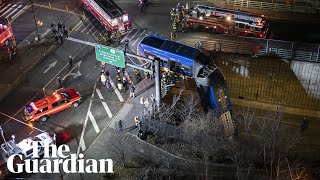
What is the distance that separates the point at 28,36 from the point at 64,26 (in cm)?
444

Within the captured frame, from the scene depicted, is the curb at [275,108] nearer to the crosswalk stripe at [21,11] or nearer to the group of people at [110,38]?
the group of people at [110,38]

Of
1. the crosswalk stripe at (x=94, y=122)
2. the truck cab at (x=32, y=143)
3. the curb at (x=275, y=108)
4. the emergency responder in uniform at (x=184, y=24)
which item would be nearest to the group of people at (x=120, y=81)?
the crosswalk stripe at (x=94, y=122)

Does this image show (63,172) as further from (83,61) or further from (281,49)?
(281,49)

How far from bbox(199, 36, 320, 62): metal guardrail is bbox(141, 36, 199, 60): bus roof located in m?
2.60

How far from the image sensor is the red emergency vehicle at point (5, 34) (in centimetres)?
6631

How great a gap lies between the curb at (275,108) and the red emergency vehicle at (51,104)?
54.0ft

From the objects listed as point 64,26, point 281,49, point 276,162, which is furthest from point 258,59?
point 64,26

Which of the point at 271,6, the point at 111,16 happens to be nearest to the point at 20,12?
the point at 111,16

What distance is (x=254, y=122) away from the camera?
2215 inches

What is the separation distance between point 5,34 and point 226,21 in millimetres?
25297

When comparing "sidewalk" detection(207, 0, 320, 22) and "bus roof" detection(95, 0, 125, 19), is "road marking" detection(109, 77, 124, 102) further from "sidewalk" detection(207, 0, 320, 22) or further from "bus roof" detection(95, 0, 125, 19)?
"sidewalk" detection(207, 0, 320, 22)

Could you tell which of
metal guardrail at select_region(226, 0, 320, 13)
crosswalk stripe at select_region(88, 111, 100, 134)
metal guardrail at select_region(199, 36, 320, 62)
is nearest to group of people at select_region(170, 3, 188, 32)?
metal guardrail at select_region(226, 0, 320, 13)

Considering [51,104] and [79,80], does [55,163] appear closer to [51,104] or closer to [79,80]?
[51,104]

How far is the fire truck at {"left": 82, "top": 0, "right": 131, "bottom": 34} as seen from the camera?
65.7m
